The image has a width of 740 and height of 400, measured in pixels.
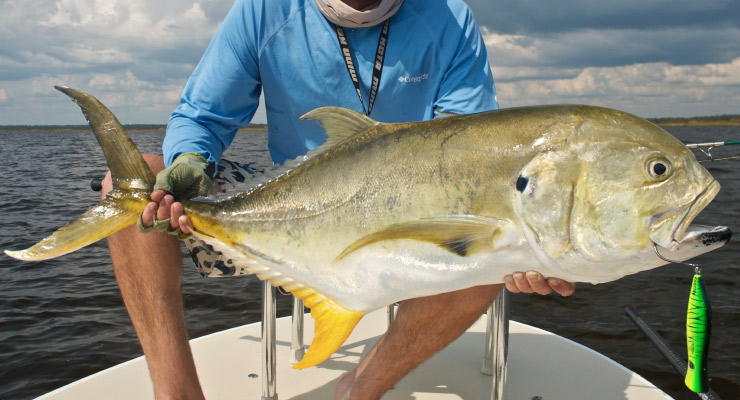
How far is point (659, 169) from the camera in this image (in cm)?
154

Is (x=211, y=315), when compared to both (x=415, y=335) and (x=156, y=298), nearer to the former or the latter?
(x=156, y=298)

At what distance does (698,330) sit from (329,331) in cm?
116

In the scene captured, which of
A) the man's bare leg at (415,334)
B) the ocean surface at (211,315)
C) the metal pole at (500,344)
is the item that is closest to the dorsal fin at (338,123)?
the man's bare leg at (415,334)

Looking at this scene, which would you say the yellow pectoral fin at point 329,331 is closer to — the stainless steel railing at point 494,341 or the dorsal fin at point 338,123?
the dorsal fin at point 338,123

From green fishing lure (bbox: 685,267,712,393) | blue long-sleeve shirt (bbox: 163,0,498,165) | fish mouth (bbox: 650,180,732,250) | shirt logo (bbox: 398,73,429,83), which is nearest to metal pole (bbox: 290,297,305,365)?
blue long-sleeve shirt (bbox: 163,0,498,165)

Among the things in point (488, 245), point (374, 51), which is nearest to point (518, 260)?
point (488, 245)

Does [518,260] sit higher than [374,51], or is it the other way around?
[374,51]

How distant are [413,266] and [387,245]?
103mm

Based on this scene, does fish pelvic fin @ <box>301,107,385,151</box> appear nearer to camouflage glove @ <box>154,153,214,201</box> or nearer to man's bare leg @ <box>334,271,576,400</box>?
camouflage glove @ <box>154,153,214,201</box>

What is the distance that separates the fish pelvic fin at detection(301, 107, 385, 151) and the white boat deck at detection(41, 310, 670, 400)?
58.0 inches

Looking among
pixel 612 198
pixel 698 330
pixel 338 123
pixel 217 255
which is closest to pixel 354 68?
pixel 338 123

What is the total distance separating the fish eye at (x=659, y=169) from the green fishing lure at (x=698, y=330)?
0.38 meters

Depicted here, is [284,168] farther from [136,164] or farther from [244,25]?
[244,25]

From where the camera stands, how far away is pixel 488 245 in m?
1.62
